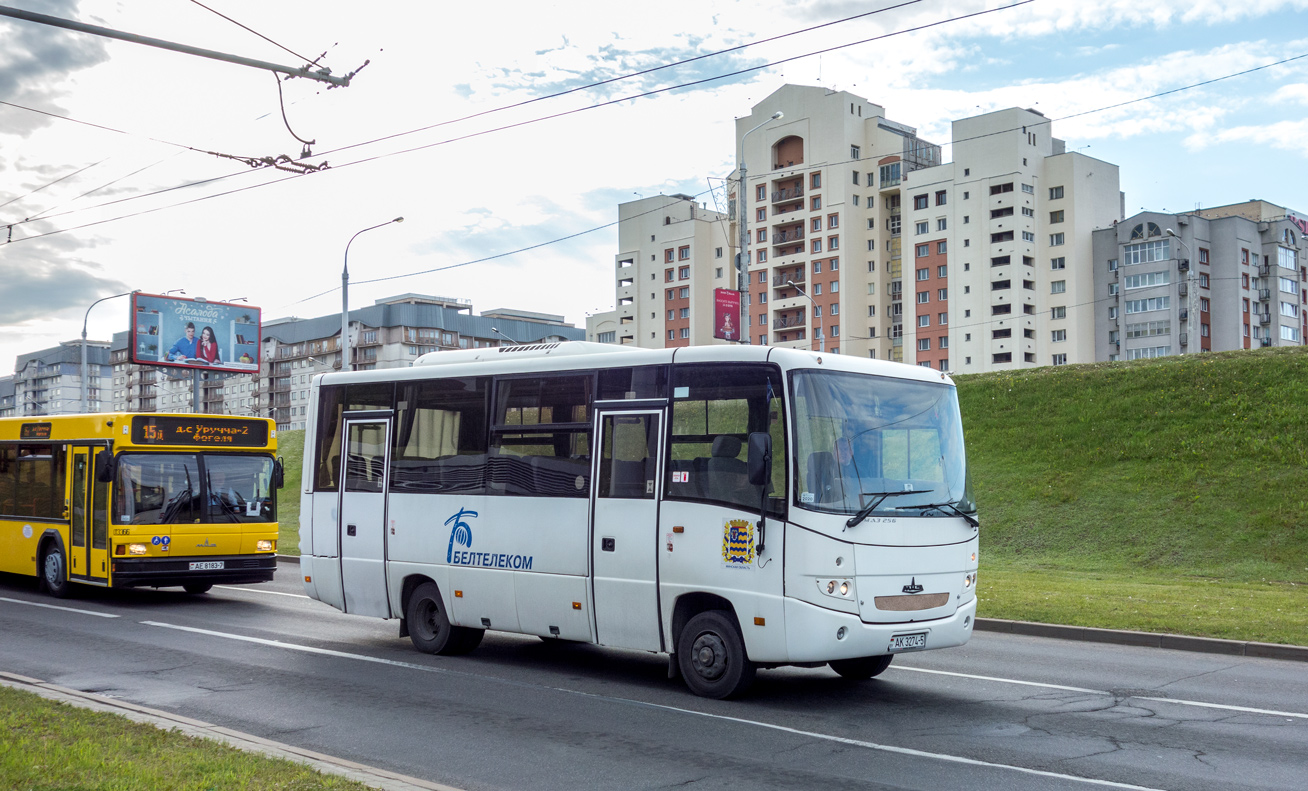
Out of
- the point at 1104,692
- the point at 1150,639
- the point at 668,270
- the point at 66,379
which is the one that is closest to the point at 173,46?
the point at 1104,692

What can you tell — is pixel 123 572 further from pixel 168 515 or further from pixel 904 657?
pixel 904 657

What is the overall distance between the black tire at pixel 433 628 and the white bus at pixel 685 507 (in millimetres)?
27

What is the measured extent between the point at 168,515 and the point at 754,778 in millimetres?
13121

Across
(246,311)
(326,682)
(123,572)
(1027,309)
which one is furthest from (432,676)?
(1027,309)

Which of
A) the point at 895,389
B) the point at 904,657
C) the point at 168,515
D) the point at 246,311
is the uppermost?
the point at 246,311

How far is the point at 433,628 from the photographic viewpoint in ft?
40.2

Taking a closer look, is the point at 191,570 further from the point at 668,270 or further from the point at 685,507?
the point at 668,270

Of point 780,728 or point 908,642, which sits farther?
point 908,642

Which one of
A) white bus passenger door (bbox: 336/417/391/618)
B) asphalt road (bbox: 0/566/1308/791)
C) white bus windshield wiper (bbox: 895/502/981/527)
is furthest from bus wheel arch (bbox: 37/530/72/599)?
white bus windshield wiper (bbox: 895/502/981/527)

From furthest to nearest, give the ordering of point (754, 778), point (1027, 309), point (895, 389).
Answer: point (1027, 309) < point (895, 389) < point (754, 778)

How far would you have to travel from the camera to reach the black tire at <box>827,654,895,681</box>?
10.5 m

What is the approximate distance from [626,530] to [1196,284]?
9143 centimetres

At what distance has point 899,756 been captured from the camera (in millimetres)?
7453

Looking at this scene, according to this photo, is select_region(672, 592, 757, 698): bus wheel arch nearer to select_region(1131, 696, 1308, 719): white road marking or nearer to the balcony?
select_region(1131, 696, 1308, 719): white road marking
